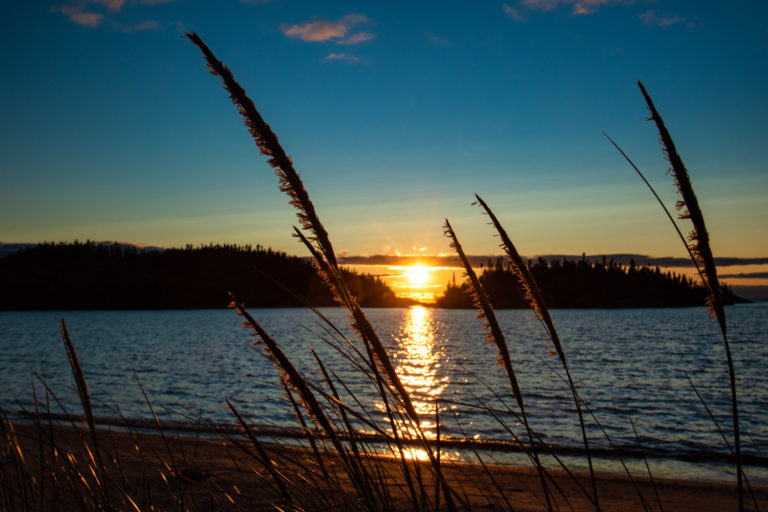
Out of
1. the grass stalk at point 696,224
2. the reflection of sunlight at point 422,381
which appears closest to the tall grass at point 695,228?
the grass stalk at point 696,224

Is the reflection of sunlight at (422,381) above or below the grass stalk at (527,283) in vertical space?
below

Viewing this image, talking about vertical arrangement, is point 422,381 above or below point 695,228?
below

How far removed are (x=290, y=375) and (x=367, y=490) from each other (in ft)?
1.25

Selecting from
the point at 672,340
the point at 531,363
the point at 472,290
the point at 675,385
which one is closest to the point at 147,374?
the point at 531,363

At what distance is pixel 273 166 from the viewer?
1.22m

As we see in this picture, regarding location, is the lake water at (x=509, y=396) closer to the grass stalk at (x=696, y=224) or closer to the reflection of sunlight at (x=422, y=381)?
the reflection of sunlight at (x=422, y=381)

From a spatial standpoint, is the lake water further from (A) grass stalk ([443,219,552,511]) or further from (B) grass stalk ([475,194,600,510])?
(B) grass stalk ([475,194,600,510])

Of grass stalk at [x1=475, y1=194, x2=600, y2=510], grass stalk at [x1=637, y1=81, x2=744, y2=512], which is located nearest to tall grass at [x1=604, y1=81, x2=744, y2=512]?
grass stalk at [x1=637, y1=81, x2=744, y2=512]

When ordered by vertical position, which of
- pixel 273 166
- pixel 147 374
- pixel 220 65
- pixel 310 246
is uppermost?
pixel 220 65

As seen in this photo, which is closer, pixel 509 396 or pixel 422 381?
pixel 509 396

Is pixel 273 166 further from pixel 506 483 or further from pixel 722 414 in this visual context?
pixel 722 414

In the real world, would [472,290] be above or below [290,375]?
above

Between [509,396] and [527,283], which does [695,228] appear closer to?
[527,283]

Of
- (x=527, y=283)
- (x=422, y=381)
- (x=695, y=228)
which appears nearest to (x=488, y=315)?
(x=527, y=283)
